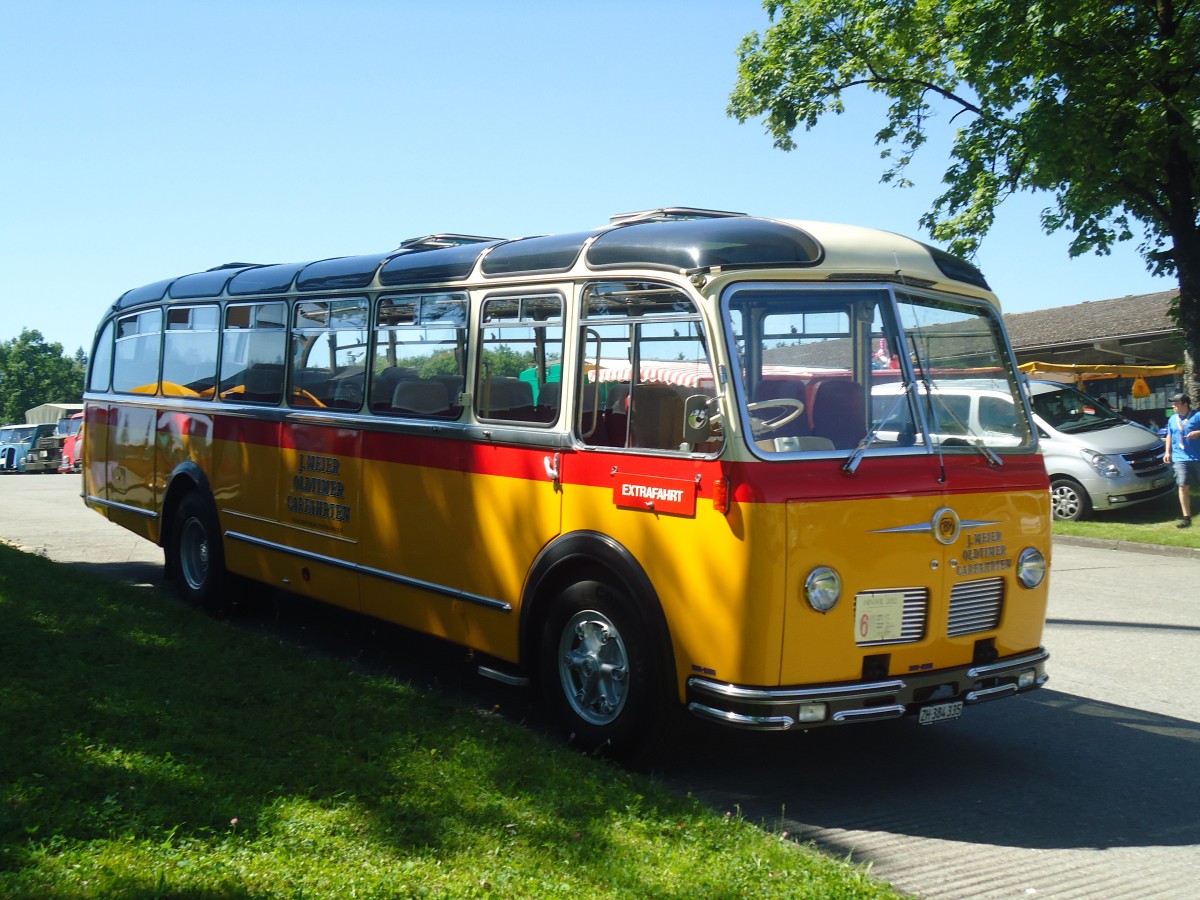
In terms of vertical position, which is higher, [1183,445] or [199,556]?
[1183,445]

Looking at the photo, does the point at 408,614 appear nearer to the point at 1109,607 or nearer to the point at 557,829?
the point at 557,829

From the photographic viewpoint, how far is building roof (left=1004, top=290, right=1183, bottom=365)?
31094mm

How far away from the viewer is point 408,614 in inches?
305

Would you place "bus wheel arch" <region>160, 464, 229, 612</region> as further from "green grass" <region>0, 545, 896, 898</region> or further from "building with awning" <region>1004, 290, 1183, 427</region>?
"building with awning" <region>1004, 290, 1183, 427</region>

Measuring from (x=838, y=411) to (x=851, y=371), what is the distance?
0.24 meters

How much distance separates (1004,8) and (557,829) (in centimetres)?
1719

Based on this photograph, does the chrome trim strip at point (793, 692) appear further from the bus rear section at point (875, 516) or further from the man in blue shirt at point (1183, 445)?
the man in blue shirt at point (1183, 445)

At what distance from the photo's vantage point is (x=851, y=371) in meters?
5.97

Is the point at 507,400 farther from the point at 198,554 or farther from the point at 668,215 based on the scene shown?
the point at 198,554

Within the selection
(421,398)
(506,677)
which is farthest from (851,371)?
(421,398)

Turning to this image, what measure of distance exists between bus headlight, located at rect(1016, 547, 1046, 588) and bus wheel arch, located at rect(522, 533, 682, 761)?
1837 mm

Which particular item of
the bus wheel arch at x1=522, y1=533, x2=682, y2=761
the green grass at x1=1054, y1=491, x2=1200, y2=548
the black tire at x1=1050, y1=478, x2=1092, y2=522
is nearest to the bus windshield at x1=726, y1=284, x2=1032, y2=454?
the bus wheel arch at x1=522, y1=533, x2=682, y2=761

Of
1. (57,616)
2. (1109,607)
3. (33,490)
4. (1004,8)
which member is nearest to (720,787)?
(57,616)

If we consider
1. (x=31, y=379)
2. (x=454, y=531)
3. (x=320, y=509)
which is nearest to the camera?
(x=454, y=531)
